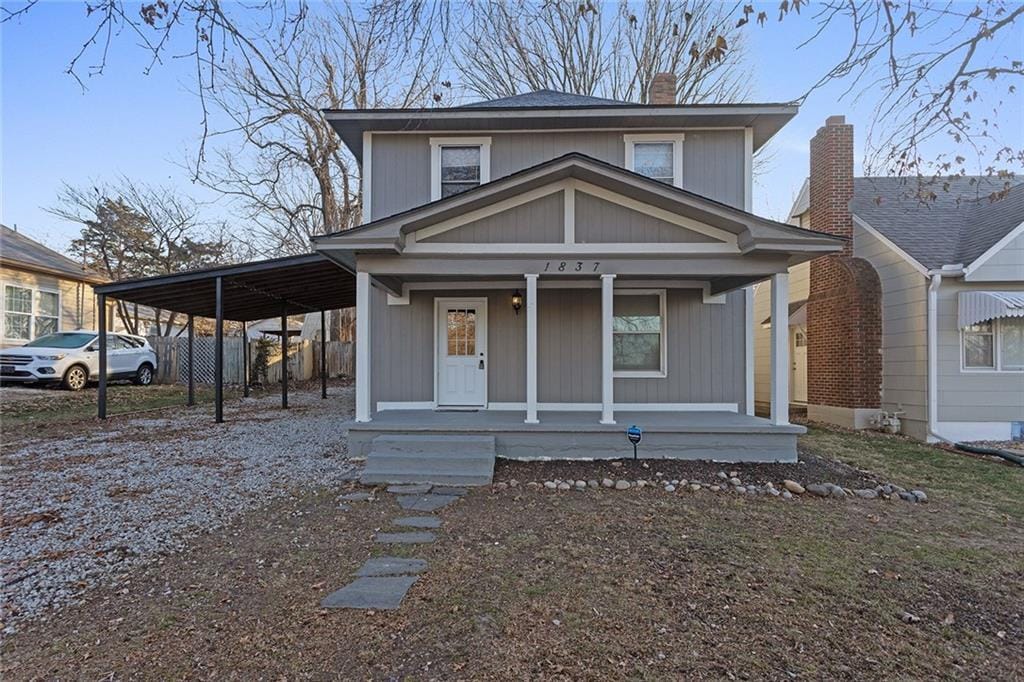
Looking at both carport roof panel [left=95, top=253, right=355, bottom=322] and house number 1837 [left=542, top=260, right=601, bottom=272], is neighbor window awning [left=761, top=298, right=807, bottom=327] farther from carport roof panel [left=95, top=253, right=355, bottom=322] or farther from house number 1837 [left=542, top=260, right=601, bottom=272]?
carport roof panel [left=95, top=253, right=355, bottom=322]

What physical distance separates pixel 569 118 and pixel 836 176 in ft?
20.5

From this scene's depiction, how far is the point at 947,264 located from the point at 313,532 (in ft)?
36.4

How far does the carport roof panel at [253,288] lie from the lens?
370 inches

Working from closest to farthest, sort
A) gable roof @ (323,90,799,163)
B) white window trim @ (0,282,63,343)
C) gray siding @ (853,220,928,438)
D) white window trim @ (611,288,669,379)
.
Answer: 1. gable roof @ (323,90,799,163)
2. white window trim @ (611,288,669,379)
3. gray siding @ (853,220,928,438)
4. white window trim @ (0,282,63,343)

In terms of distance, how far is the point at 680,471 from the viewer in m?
6.16

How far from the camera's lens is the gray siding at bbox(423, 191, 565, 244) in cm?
688

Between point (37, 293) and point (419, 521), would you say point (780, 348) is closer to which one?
point (419, 521)

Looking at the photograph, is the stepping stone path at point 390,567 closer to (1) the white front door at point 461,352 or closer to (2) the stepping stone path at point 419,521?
(2) the stepping stone path at point 419,521

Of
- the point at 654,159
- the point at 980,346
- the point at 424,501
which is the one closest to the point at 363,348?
the point at 424,501

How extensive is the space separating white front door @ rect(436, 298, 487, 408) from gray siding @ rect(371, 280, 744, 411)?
136mm

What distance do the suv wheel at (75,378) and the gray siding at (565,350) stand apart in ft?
33.3

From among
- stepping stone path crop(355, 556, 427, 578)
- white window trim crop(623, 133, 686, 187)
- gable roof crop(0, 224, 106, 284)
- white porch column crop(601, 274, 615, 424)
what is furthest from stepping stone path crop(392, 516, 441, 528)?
gable roof crop(0, 224, 106, 284)

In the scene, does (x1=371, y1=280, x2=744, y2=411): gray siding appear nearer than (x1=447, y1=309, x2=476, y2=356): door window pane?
Yes

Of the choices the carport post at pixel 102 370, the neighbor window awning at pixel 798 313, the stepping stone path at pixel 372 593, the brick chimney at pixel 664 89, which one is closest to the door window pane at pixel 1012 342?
the neighbor window awning at pixel 798 313
